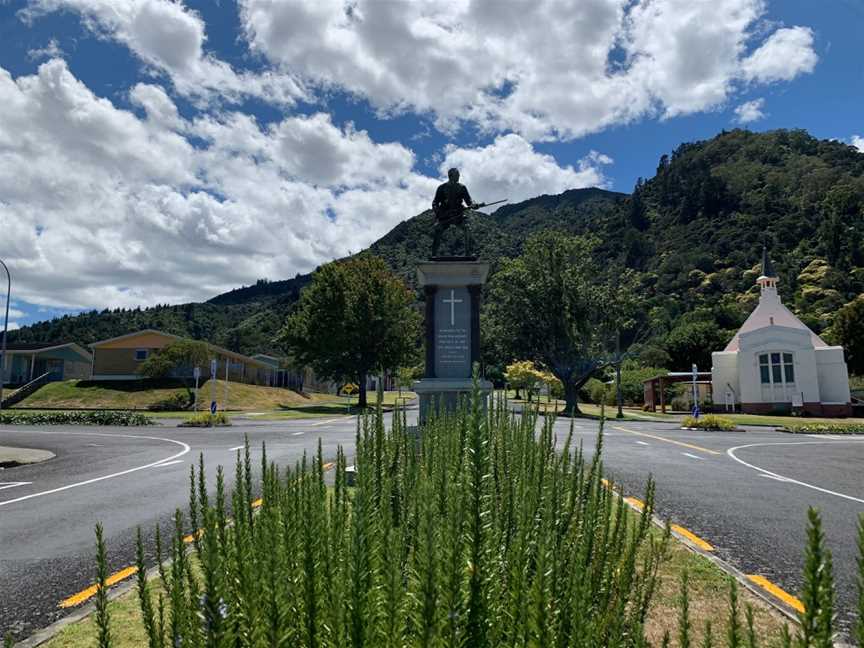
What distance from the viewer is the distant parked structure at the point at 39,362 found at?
2277 inches

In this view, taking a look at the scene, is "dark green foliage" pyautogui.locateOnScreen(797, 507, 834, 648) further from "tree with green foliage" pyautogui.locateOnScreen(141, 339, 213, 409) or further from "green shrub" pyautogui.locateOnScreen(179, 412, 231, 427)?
"tree with green foliage" pyautogui.locateOnScreen(141, 339, 213, 409)

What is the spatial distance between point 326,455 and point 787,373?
129ft

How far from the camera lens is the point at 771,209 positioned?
403ft

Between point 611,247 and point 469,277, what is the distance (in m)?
134

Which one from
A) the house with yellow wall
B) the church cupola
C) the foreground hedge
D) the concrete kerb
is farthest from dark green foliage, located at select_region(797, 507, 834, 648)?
the house with yellow wall

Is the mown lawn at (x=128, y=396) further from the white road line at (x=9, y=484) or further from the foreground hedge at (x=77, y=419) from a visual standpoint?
the white road line at (x=9, y=484)

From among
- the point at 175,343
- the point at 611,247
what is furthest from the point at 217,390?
the point at 611,247

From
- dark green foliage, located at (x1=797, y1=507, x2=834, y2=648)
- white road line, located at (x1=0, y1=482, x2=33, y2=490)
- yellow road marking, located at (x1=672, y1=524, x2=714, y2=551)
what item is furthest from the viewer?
white road line, located at (x1=0, y1=482, x2=33, y2=490)

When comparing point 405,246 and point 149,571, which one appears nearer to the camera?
point 149,571

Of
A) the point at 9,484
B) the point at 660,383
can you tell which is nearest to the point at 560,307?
the point at 660,383

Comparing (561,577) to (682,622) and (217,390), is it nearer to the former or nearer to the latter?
(682,622)

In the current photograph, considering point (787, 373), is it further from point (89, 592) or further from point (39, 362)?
point (39, 362)

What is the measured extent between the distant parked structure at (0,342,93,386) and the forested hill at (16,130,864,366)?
4874 cm

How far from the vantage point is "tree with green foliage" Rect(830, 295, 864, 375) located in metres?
48.7
